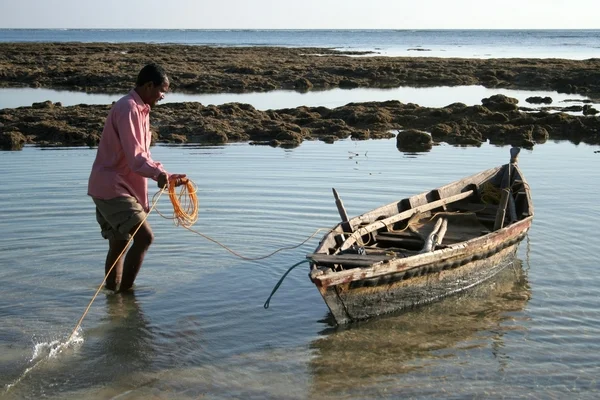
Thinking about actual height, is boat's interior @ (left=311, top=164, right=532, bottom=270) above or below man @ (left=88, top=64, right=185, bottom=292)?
→ below

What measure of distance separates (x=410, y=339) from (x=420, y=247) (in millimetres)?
1643

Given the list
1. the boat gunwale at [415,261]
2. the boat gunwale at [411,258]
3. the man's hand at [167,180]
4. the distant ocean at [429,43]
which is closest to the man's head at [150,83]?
the man's hand at [167,180]

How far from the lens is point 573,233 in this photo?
9.89 meters

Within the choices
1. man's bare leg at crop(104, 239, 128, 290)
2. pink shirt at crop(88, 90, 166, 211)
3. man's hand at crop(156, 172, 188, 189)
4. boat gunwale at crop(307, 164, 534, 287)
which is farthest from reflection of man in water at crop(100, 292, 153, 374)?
boat gunwale at crop(307, 164, 534, 287)

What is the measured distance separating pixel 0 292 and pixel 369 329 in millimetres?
3555

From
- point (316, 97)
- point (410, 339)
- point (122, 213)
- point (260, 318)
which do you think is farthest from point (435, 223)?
point (316, 97)

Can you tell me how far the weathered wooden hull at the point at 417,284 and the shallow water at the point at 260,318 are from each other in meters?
0.15

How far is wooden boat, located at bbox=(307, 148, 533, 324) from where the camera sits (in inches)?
259

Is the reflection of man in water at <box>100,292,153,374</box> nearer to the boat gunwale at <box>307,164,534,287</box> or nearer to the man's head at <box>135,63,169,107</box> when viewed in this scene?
the boat gunwale at <box>307,164,534,287</box>

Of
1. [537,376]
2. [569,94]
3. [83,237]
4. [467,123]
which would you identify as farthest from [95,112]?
[569,94]

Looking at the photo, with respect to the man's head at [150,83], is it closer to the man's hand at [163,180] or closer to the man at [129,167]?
the man at [129,167]

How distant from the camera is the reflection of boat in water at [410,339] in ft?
19.4

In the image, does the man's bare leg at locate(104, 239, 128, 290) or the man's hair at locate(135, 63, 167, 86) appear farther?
the man's bare leg at locate(104, 239, 128, 290)

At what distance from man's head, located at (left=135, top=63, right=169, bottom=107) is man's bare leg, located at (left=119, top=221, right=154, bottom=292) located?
43.0 inches
